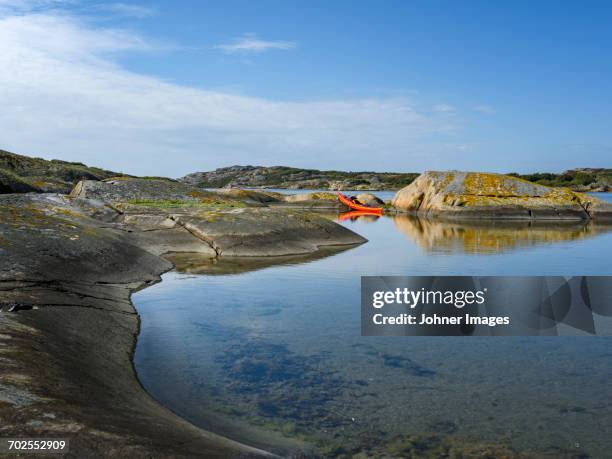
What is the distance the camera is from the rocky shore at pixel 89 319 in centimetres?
507

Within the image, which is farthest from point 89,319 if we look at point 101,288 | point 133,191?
point 133,191

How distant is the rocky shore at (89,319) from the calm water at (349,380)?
2.26 feet

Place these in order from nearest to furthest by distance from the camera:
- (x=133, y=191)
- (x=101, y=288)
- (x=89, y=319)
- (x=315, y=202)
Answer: (x=89, y=319) < (x=101, y=288) < (x=133, y=191) < (x=315, y=202)

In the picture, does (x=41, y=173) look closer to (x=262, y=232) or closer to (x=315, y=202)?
→ (x=315, y=202)

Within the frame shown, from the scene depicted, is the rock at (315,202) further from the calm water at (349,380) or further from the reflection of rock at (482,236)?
the calm water at (349,380)

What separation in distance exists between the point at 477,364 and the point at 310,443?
12.3 ft

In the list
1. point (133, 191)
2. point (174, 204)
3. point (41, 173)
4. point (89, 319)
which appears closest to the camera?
point (89, 319)

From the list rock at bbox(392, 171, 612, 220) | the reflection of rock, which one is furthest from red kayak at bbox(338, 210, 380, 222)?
the reflection of rock

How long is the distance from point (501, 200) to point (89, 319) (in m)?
43.8

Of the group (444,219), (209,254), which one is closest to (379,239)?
(209,254)

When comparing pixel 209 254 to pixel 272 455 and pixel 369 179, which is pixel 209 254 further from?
pixel 369 179

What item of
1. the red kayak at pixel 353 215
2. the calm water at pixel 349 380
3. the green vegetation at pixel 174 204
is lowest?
the calm water at pixel 349 380

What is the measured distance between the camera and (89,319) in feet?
31.4

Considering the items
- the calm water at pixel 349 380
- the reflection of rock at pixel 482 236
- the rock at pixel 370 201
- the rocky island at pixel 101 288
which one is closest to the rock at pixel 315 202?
the rock at pixel 370 201
